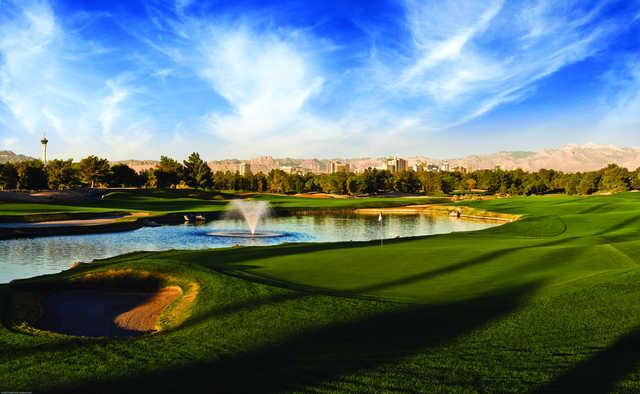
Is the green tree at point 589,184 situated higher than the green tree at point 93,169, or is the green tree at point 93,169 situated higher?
the green tree at point 93,169

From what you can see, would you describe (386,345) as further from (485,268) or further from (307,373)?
(485,268)

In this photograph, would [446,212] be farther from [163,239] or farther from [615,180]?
[615,180]

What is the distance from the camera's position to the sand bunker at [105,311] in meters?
13.4

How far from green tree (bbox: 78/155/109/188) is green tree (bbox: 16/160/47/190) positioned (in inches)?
571

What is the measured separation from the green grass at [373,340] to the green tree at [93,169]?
10795 centimetres

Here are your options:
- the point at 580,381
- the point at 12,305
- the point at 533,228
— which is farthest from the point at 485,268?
the point at 533,228

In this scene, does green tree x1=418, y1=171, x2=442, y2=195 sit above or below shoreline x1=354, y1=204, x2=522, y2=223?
above

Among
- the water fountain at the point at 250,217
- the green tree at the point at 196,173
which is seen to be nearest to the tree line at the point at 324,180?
the green tree at the point at 196,173

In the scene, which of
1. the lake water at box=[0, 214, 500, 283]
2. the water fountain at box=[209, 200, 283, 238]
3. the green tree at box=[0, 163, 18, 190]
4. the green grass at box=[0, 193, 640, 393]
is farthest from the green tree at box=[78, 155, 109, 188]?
the green grass at box=[0, 193, 640, 393]

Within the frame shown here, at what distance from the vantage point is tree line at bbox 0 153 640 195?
115 metres

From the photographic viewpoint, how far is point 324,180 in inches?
6319

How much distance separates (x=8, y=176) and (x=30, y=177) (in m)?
3.76

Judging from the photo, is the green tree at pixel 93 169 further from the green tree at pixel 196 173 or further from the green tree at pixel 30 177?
the green tree at pixel 196 173

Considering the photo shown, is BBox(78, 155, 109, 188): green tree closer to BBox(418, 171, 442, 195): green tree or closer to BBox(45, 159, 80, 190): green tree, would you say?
BBox(45, 159, 80, 190): green tree
